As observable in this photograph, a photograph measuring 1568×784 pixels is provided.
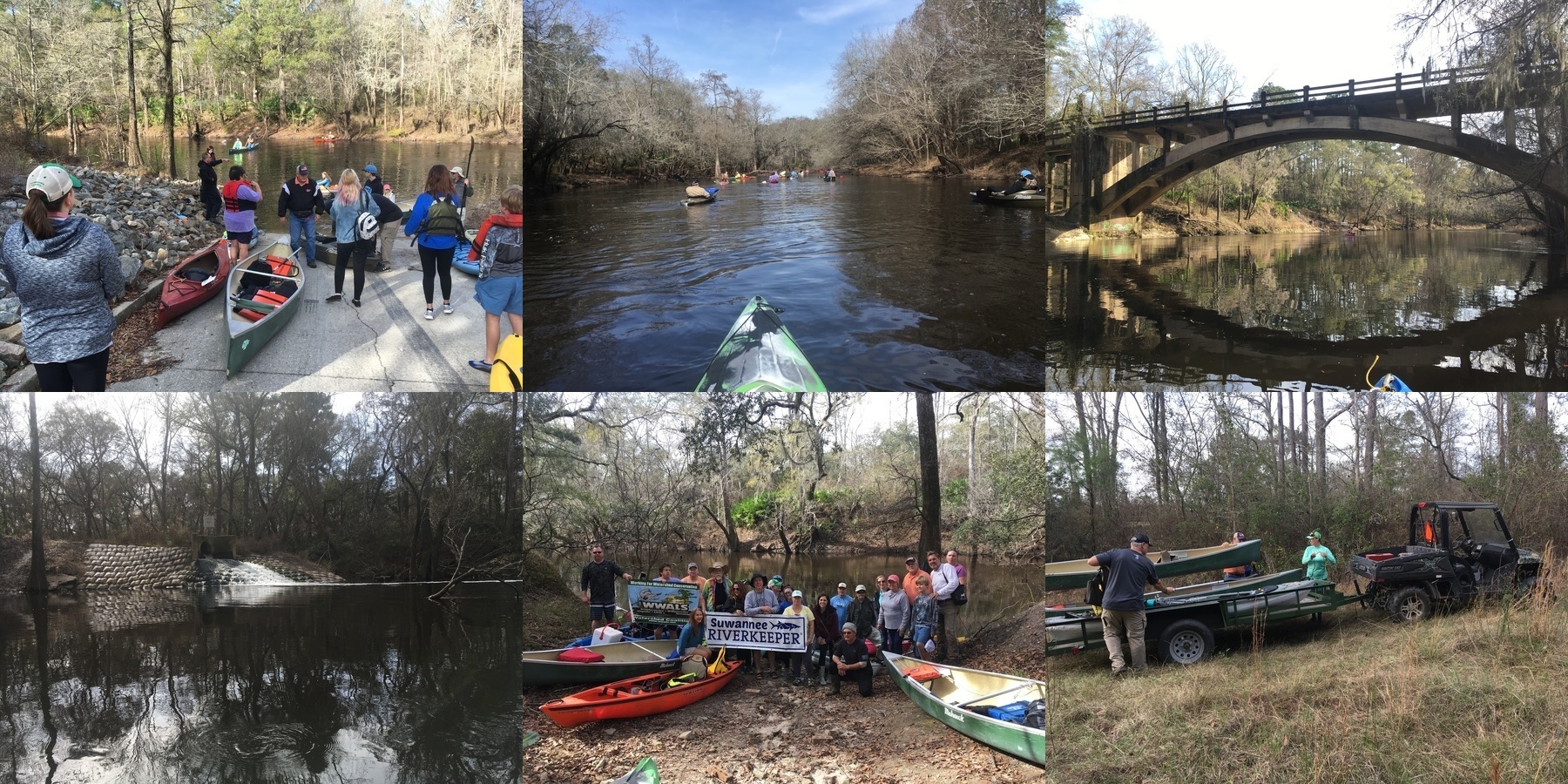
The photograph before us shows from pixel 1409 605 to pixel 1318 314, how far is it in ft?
15.8

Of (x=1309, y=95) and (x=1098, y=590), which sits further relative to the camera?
(x=1309, y=95)

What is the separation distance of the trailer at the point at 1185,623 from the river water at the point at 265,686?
3.44 meters

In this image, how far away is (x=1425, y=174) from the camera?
10.3 meters

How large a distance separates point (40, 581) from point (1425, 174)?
58.3 ft

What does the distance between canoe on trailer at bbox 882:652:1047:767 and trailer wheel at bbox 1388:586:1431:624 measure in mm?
2647

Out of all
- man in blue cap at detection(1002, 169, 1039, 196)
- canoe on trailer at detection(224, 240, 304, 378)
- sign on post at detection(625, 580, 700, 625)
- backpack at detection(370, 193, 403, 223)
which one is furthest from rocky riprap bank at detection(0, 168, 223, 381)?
man in blue cap at detection(1002, 169, 1039, 196)

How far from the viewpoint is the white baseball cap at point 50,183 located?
368 cm

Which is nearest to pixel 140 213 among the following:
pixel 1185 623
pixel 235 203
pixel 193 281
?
pixel 235 203

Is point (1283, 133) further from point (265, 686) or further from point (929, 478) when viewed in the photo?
point (265, 686)

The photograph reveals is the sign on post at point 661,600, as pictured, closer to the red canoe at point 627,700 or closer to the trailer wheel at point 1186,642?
the red canoe at point 627,700

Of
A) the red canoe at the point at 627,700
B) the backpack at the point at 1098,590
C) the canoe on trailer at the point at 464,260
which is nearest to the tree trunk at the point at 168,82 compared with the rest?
the canoe on trailer at the point at 464,260

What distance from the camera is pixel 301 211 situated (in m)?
5.07

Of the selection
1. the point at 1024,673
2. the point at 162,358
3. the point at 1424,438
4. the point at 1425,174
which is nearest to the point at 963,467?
the point at 1024,673

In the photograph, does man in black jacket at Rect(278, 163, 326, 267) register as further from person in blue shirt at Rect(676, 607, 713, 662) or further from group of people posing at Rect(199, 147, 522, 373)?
person in blue shirt at Rect(676, 607, 713, 662)
